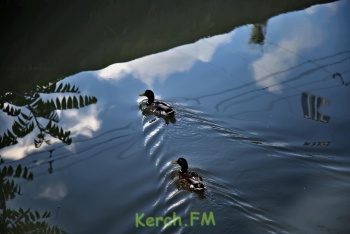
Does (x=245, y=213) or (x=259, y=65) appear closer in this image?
(x=245, y=213)

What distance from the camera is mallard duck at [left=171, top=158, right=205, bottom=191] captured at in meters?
7.08

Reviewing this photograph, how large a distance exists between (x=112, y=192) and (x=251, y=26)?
769 cm

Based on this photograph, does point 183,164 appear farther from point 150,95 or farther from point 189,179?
point 150,95

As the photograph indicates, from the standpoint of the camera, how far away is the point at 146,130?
8.96m

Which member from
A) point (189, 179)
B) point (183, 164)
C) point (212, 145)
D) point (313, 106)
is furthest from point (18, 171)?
point (313, 106)

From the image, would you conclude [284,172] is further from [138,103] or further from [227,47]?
[227,47]

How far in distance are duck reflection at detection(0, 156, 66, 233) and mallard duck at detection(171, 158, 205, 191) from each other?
186 centimetres

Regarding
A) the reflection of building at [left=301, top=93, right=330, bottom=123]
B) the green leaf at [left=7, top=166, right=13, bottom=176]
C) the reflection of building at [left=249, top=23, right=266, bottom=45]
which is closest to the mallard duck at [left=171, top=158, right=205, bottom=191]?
the green leaf at [left=7, top=166, right=13, bottom=176]

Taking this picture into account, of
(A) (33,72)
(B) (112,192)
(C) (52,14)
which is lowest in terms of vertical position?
(B) (112,192)

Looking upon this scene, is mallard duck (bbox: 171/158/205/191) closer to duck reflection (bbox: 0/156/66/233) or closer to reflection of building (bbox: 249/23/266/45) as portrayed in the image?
duck reflection (bbox: 0/156/66/233)

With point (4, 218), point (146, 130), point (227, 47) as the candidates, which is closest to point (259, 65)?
point (227, 47)

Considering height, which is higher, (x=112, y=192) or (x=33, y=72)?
(x=33, y=72)

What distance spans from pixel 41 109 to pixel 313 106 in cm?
519

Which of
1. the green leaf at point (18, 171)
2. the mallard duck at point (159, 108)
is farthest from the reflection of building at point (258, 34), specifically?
the green leaf at point (18, 171)
